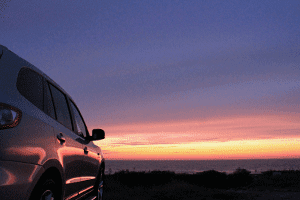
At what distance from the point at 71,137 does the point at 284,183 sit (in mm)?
12886

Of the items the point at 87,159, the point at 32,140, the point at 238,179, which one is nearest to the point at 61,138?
the point at 32,140

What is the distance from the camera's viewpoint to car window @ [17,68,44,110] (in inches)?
99.6

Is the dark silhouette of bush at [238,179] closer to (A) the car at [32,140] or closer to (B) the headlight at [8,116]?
(A) the car at [32,140]

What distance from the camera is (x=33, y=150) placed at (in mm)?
2305

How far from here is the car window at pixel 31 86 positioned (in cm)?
253

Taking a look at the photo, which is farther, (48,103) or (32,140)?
(48,103)

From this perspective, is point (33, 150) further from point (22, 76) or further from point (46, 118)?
point (22, 76)

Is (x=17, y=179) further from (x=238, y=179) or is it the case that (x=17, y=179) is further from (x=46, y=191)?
(x=238, y=179)

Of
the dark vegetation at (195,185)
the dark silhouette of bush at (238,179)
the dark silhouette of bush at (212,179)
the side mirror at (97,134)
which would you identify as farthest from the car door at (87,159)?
the dark silhouette of bush at (212,179)

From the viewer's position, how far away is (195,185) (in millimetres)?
13148

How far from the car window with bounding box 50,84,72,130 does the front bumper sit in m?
1.23

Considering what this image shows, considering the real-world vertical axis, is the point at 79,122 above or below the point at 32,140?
above

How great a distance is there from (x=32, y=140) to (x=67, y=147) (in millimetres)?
963

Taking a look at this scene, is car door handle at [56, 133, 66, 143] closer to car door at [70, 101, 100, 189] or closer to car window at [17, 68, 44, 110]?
car window at [17, 68, 44, 110]
